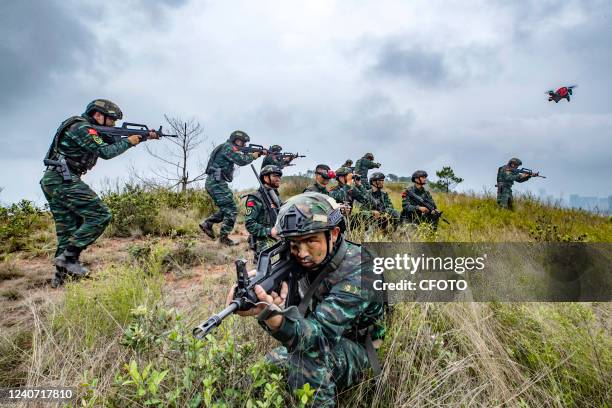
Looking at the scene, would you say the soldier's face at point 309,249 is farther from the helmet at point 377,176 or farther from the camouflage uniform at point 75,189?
the helmet at point 377,176

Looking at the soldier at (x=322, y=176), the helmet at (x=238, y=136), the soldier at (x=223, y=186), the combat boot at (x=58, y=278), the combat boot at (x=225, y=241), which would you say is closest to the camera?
the combat boot at (x=58, y=278)

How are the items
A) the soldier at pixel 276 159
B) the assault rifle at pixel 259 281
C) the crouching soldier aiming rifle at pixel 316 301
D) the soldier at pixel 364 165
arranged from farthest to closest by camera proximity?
the soldier at pixel 364 165
the soldier at pixel 276 159
the crouching soldier aiming rifle at pixel 316 301
the assault rifle at pixel 259 281

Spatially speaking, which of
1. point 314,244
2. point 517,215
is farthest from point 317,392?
point 517,215

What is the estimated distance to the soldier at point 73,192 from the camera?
4.61 m

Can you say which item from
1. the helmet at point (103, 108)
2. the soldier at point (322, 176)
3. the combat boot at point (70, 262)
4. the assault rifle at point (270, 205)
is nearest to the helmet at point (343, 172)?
the soldier at point (322, 176)

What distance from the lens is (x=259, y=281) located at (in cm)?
181

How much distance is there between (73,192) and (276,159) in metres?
6.50

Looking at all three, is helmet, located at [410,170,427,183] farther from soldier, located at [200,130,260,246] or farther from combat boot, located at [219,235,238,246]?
combat boot, located at [219,235,238,246]

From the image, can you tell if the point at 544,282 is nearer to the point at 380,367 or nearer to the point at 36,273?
the point at 380,367

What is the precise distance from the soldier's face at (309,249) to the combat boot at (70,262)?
3.75 meters

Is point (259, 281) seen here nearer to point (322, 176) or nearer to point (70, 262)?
point (70, 262)

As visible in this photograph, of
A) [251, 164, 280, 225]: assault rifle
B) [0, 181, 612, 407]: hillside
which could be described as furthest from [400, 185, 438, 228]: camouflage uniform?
[0, 181, 612, 407]: hillside

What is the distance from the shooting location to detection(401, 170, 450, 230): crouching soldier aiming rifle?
7840 millimetres

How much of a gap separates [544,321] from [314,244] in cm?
206
